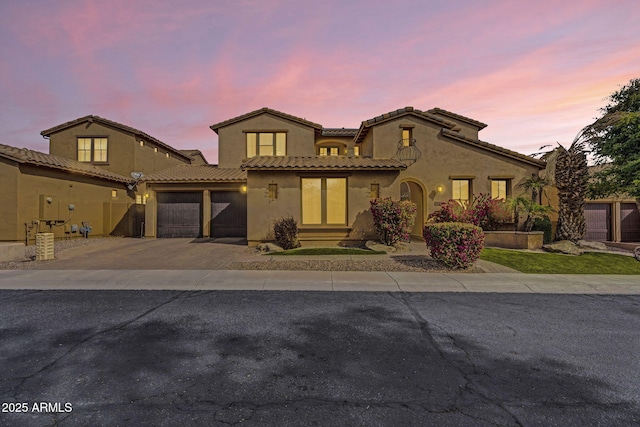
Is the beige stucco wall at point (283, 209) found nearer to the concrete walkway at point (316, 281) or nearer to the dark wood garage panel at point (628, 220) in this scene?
the concrete walkway at point (316, 281)

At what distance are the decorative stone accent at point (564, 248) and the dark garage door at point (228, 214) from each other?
16203mm

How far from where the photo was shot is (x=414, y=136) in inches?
671

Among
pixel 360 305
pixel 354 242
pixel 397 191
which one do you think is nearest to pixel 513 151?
pixel 397 191

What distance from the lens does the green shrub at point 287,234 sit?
12.8m

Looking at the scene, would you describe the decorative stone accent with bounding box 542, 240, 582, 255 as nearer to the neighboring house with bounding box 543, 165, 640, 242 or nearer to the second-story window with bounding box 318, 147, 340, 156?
the neighboring house with bounding box 543, 165, 640, 242

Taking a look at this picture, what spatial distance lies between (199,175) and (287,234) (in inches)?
392

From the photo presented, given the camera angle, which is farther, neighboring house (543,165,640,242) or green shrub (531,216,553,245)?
neighboring house (543,165,640,242)

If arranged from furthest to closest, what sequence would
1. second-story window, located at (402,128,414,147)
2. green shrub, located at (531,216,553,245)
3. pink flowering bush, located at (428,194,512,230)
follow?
1. second-story window, located at (402,128,414,147)
2. green shrub, located at (531,216,553,245)
3. pink flowering bush, located at (428,194,512,230)

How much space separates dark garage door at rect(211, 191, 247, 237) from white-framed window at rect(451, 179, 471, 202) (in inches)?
503

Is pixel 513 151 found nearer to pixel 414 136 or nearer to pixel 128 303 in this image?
pixel 414 136

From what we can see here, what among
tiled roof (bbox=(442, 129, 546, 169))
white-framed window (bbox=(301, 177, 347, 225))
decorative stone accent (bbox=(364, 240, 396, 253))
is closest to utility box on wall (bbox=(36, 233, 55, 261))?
white-framed window (bbox=(301, 177, 347, 225))

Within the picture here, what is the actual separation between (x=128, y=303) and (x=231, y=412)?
15.1ft

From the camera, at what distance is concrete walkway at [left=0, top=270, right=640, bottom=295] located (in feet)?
24.1

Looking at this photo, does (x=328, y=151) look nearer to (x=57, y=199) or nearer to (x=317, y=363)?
(x=57, y=199)
